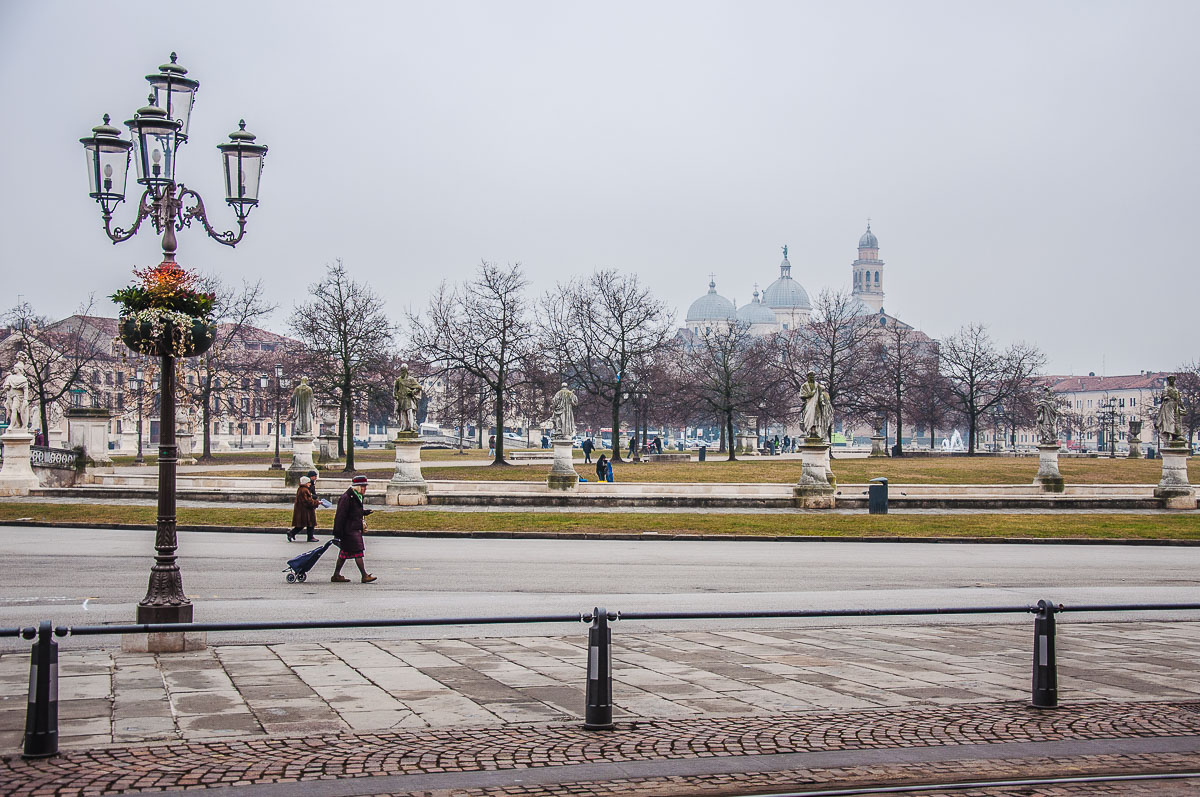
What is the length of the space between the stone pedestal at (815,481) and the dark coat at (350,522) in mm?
18991

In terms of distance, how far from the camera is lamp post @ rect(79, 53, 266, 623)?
11.7 meters

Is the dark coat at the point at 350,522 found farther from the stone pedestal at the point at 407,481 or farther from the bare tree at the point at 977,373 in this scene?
the bare tree at the point at 977,373

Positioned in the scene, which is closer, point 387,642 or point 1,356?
point 387,642

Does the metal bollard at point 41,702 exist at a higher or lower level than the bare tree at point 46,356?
lower

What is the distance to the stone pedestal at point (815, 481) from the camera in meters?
33.7

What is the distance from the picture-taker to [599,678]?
8.22m

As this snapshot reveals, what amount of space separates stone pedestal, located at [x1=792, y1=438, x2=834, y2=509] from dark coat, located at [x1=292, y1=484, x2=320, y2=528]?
614 inches

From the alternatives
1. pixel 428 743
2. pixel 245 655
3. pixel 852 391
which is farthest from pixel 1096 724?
pixel 852 391

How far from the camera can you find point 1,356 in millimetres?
74562

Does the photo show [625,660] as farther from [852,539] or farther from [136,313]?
[852,539]

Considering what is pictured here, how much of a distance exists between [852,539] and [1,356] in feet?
216

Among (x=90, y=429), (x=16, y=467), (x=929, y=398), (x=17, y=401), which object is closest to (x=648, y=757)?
(x=16, y=467)

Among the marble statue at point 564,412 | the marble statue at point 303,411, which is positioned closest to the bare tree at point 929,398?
the marble statue at point 564,412

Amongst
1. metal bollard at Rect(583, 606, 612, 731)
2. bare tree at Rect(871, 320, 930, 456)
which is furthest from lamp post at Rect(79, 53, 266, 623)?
bare tree at Rect(871, 320, 930, 456)
